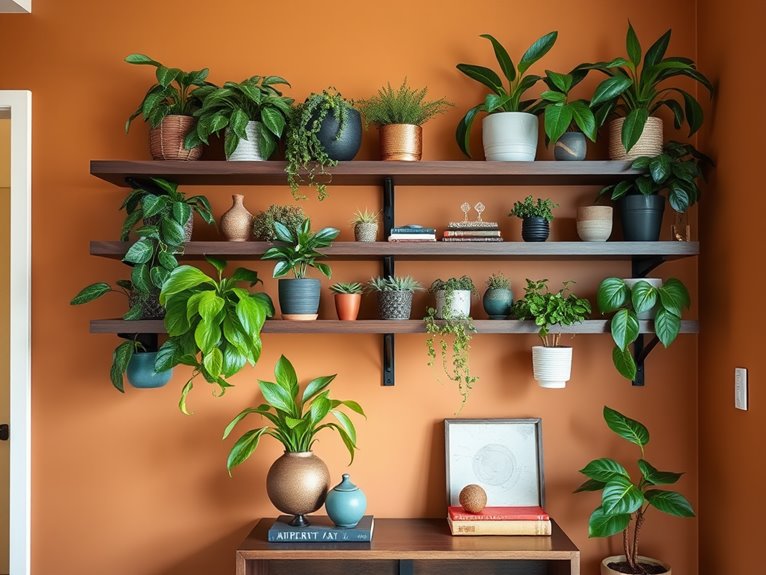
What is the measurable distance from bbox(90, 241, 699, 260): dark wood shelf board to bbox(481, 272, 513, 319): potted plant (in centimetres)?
13

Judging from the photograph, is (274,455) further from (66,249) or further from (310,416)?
(66,249)

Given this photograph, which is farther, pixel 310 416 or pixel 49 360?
pixel 49 360

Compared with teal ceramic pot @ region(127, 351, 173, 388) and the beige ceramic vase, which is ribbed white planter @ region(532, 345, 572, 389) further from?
teal ceramic pot @ region(127, 351, 173, 388)

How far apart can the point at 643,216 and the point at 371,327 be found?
3.07 ft

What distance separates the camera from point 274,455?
262 cm

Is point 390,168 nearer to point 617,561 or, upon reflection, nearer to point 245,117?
point 245,117

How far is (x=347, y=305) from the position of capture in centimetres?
242

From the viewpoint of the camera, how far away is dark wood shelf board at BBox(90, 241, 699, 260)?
2.34 metres

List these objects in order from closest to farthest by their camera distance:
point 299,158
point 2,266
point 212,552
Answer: point 299,158 < point 212,552 < point 2,266

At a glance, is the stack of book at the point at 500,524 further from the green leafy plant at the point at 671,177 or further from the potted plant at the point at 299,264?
the green leafy plant at the point at 671,177

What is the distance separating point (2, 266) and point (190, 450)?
5.62ft

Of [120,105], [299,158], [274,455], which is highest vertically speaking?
[120,105]

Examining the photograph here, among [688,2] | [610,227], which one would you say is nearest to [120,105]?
[610,227]

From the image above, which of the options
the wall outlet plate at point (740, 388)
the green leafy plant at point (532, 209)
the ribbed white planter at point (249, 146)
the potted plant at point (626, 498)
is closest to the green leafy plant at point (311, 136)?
the ribbed white planter at point (249, 146)
